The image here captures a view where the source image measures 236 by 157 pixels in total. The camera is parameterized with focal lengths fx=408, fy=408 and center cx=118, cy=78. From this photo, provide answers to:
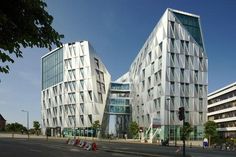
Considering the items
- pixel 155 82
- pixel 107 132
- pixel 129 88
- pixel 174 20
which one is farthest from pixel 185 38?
pixel 107 132

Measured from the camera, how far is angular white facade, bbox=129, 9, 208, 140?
114 metres

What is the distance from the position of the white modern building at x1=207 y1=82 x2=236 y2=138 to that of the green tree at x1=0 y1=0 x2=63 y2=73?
391ft

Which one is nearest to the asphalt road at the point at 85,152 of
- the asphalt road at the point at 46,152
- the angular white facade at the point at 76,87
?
the asphalt road at the point at 46,152

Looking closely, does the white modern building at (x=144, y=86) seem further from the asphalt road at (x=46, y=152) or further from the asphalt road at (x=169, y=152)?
the asphalt road at (x=46, y=152)

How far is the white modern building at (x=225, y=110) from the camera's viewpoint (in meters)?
128

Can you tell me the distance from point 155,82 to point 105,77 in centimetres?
4576

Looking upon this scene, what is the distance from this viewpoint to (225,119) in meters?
133

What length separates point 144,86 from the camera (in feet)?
444

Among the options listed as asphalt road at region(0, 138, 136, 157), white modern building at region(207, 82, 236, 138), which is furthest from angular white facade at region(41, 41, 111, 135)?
asphalt road at region(0, 138, 136, 157)

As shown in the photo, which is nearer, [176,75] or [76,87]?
[176,75]

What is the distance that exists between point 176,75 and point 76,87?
50260 mm

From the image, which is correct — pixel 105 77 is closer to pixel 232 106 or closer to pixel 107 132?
pixel 107 132

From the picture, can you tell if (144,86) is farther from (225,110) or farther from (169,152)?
(169,152)

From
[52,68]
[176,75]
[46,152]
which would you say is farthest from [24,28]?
[52,68]
